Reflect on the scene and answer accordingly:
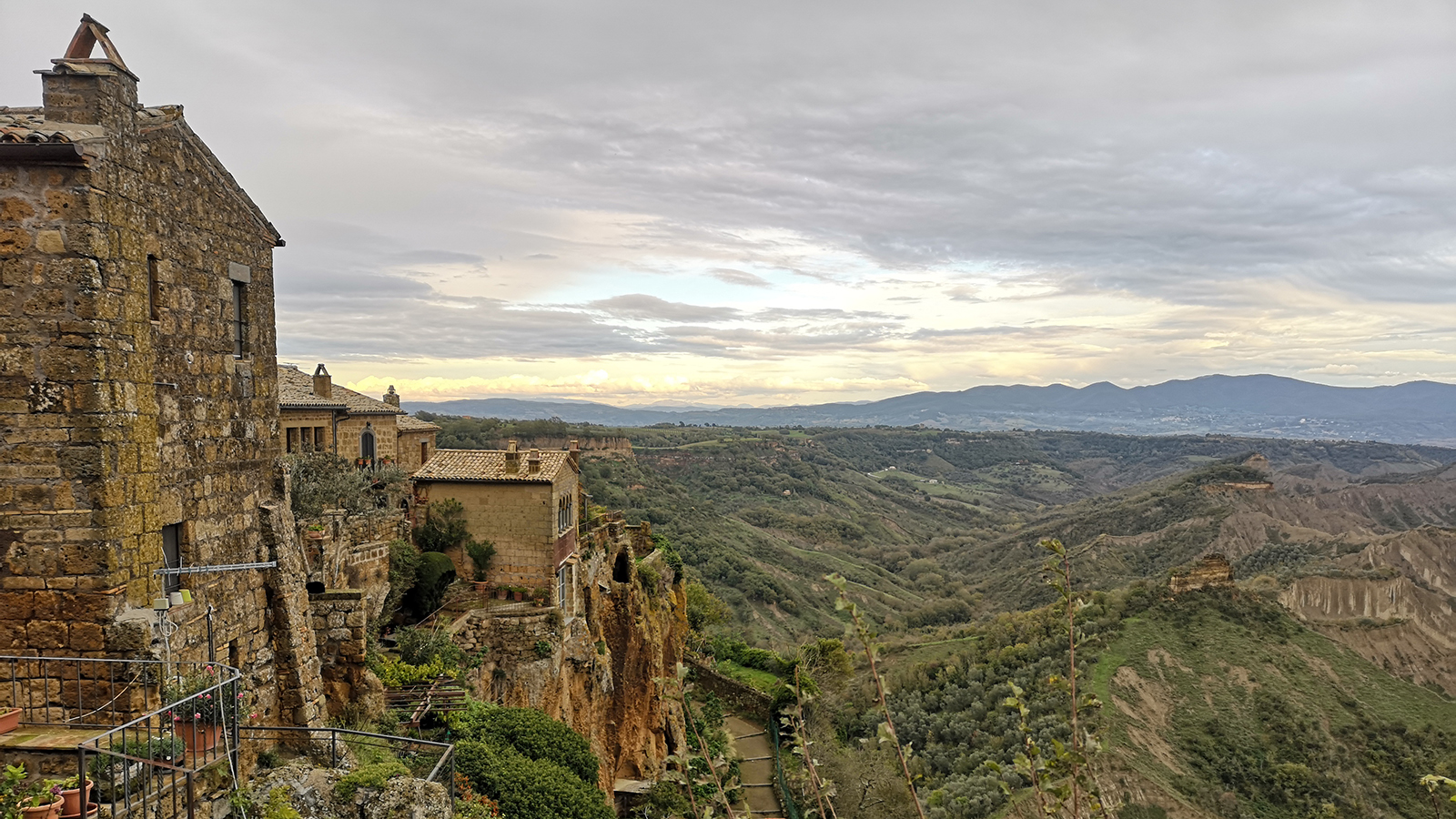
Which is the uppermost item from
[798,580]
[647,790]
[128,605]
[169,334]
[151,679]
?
[169,334]

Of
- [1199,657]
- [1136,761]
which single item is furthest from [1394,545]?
[1136,761]

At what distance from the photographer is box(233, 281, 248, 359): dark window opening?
380 inches

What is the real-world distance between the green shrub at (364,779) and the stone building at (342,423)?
14.1 metres

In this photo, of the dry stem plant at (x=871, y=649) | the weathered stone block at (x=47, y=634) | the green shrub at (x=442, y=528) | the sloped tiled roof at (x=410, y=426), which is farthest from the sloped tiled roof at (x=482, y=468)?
the dry stem plant at (x=871, y=649)

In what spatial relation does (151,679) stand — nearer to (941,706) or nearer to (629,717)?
(629,717)

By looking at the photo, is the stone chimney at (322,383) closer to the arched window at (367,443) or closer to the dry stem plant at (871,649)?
the arched window at (367,443)

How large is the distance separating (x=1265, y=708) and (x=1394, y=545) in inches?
1022

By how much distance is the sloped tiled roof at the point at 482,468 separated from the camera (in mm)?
18391

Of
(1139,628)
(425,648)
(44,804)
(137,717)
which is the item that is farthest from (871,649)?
(1139,628)

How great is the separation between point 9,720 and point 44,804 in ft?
5.79

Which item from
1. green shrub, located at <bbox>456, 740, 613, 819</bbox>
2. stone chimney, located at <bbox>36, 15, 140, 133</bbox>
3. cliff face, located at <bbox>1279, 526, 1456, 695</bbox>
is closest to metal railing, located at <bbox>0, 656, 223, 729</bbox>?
stone chimney, located at <bbox>36, 15, 140, 133</bbox>

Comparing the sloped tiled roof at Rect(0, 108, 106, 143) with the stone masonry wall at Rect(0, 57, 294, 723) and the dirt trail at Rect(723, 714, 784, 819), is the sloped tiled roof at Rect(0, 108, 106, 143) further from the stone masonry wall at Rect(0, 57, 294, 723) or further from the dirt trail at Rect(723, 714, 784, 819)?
the dirt trail at Rect(723, 714, 784, 819)

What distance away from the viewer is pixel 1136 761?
80.9 ft

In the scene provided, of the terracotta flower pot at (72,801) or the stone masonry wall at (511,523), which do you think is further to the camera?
the stone masonry wall at (511,523)
